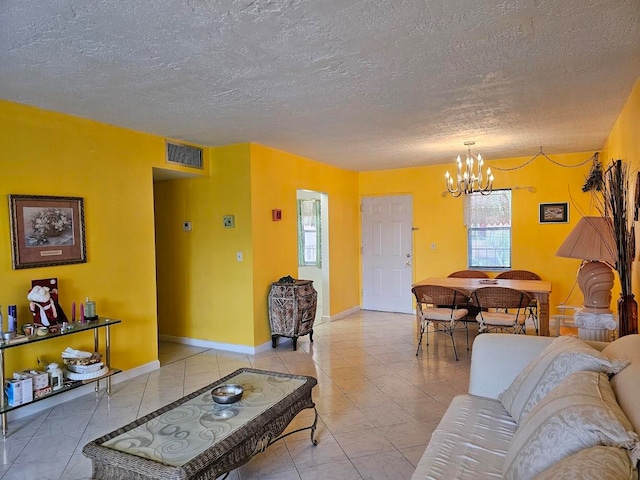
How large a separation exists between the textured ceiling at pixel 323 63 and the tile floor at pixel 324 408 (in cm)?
235

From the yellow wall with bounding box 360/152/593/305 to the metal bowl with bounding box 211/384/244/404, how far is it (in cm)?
483

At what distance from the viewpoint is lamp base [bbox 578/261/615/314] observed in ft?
10.0

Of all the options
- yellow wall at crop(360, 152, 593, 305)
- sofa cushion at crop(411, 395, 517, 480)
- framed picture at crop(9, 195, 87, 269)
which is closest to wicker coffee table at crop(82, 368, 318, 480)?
sofa cushion at crop(411, 395, 517, 480)

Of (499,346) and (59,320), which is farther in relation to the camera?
(59,320)

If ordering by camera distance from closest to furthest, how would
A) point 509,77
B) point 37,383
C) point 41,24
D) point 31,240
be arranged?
point 41,24 → point 509,77 → point 37,383 → point 31,240

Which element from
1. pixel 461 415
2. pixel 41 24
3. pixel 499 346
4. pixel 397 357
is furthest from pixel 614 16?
pixel 397 357

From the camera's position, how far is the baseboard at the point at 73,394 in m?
3.16

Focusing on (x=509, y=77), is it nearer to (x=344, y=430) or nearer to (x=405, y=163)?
(x=344, y=430)

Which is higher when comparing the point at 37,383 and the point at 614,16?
the point at 614,16

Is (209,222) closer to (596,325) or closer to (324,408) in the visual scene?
(324,408)

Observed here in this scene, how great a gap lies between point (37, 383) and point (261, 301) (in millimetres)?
2308

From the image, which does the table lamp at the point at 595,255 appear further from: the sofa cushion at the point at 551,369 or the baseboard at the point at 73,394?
the baseboard at the point at 73,394

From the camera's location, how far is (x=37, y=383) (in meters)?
3.03

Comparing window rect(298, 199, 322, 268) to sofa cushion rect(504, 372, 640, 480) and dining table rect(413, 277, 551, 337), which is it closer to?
dining table rect(413, 277, 551, 337)
